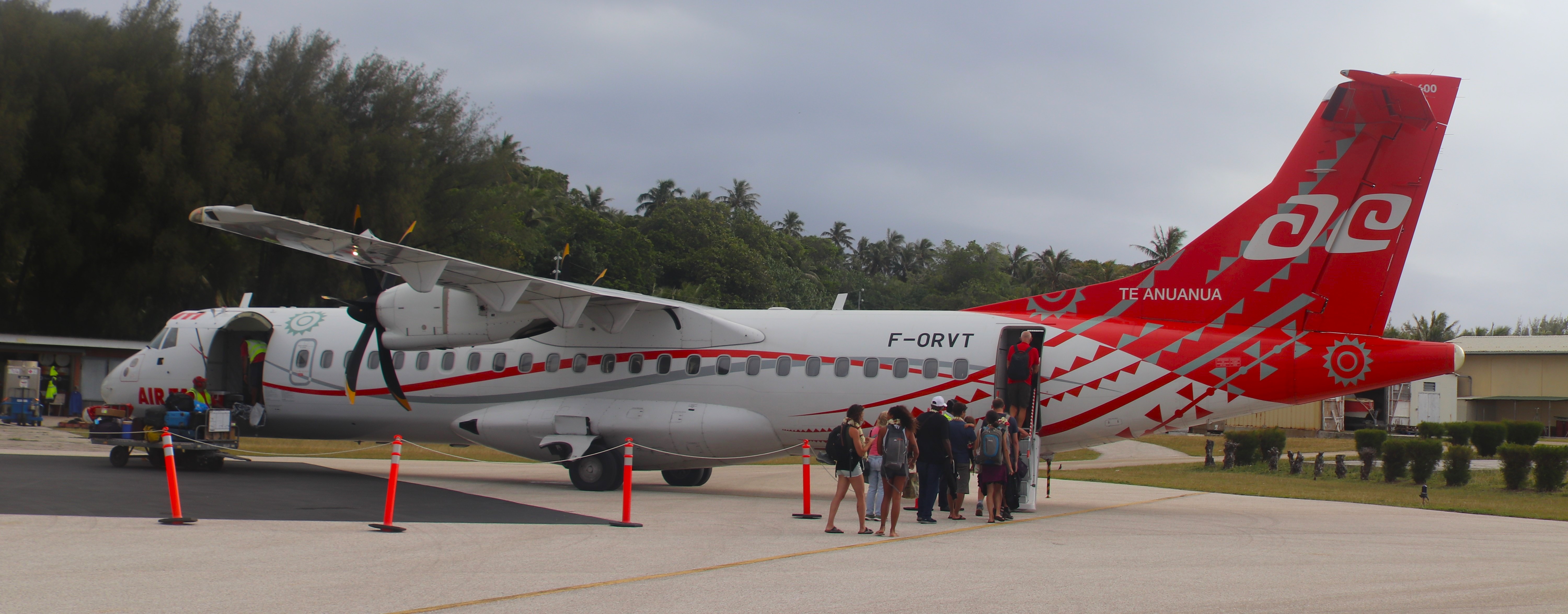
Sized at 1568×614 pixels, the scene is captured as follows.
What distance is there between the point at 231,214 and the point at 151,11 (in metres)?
25.5

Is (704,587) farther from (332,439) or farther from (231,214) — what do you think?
(332,439)

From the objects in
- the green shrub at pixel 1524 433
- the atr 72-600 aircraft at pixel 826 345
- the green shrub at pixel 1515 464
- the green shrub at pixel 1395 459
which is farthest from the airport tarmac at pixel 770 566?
the green shrub at pixel 1524 433

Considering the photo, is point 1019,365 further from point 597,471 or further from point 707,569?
point 707,569

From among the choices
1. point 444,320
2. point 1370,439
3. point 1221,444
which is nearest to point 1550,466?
point 1370,439

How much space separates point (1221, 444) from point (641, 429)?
32.3 metres

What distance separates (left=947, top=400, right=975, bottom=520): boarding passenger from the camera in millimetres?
12289

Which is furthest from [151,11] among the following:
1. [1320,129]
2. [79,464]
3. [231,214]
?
[1320,129]

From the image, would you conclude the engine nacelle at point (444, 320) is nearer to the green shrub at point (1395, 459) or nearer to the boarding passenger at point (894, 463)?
the boarding passenger at point (894, 463)

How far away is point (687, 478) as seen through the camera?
56.9 ft

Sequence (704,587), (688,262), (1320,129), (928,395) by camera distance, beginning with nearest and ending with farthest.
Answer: (704,587)
(1320,129)
(928,395)
(688,262)

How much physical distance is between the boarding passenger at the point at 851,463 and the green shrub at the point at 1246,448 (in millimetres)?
17475

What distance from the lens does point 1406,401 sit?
48031 mm

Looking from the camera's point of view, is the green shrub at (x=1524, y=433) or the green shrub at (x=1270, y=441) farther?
the green shrub at (x=1524, y=433)

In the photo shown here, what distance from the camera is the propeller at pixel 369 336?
15.4 m
